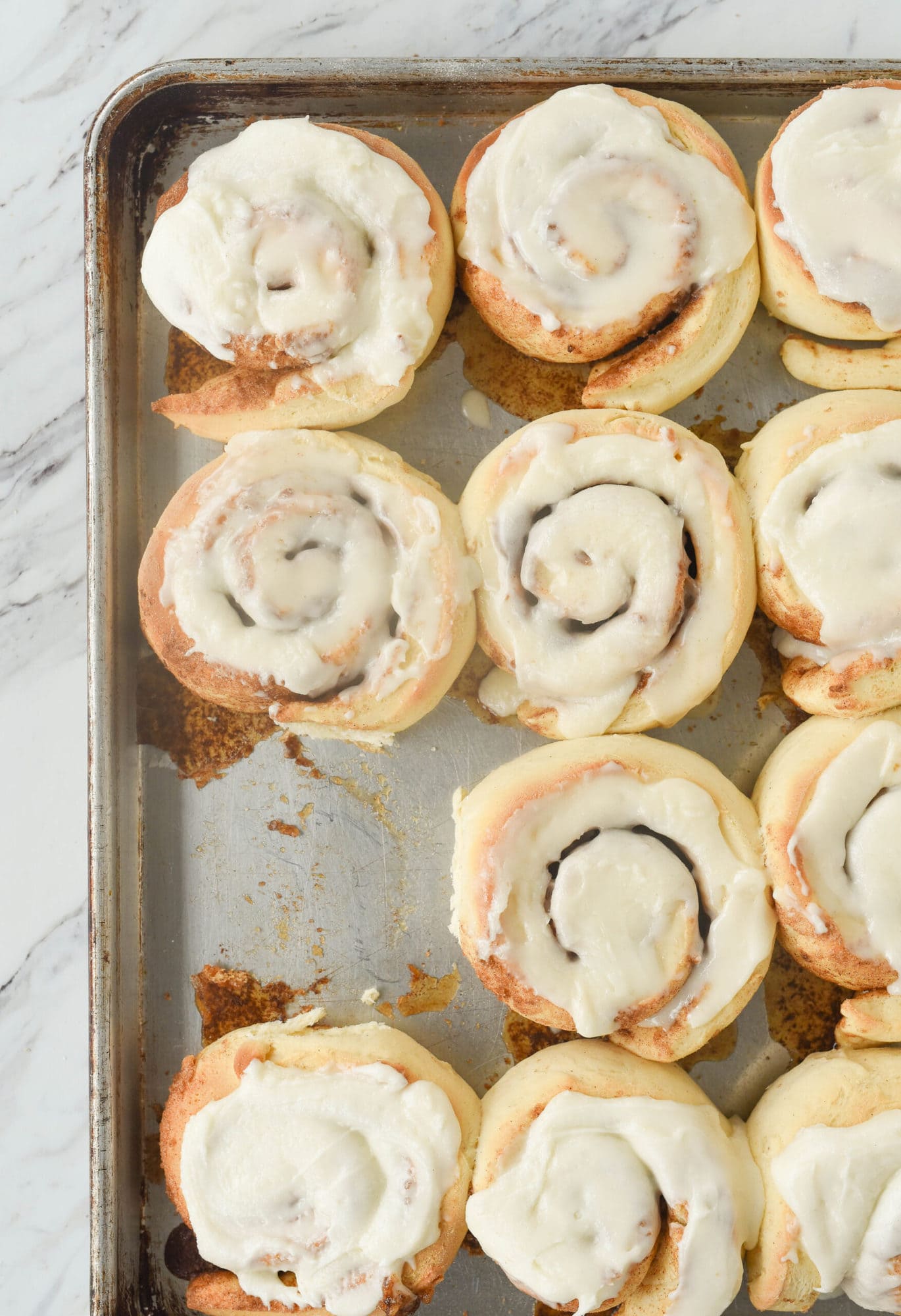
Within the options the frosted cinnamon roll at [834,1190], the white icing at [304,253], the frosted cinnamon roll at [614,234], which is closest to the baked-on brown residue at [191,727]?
the white icing at [304,253]

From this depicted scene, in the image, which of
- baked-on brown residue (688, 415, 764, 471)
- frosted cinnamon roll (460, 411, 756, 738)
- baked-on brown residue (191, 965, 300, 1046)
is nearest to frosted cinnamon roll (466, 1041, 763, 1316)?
baked-on brown residue (191, 965, 300, 1046)

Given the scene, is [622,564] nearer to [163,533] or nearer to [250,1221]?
[163,533]

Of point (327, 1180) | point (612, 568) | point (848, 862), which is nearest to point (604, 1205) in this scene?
point (327, 1180)

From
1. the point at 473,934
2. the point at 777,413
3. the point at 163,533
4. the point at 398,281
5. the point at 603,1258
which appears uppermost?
the point at 398,281

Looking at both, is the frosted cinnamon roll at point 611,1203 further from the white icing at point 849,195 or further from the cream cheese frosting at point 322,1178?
the white icing at point 849,195

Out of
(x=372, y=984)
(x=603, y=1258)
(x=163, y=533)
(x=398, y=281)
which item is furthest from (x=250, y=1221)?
(x=398, y=281)

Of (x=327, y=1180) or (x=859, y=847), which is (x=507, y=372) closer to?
(x=859, y=847)
